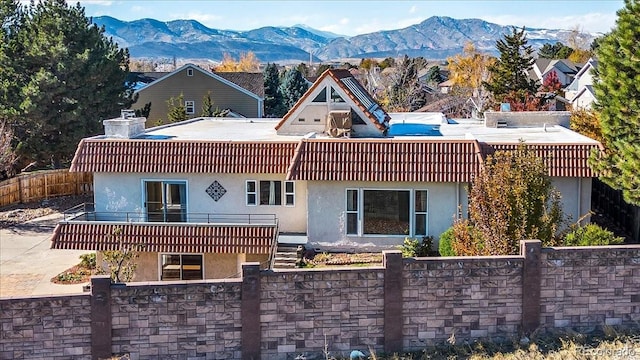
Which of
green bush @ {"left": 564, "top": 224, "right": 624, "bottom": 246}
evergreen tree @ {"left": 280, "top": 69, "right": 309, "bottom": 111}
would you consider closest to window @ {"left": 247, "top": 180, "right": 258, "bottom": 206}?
green bush @ {"left": 564, "top": 224, "right": 624, "bottom": 246}

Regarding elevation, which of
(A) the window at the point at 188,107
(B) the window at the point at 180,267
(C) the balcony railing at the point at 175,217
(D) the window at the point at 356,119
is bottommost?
(B) the window at the point at 180,267

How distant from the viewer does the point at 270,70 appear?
69312 millimetres

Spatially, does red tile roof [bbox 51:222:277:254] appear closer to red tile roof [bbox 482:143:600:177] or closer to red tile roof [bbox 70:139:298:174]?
red tile roof [bbox 70:139:298:174]

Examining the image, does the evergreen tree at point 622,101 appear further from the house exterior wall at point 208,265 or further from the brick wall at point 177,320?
the house exterior wall at point 208,265

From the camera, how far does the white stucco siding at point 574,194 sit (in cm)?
2266

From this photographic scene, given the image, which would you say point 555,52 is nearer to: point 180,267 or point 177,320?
point 180,267

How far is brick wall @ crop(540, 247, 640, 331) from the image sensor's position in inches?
653

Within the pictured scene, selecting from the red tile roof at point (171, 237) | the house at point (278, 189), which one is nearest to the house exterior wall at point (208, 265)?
the house at point (278, 189)

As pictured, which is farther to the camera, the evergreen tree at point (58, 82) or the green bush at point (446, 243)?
the evergreen tree at point (58, 82)

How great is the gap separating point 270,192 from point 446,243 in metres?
6.23

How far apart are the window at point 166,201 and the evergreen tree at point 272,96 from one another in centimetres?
4212

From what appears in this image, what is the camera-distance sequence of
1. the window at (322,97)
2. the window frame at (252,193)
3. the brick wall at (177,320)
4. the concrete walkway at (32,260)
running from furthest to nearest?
the window at (322,97), the concrete walkway at (32,260), the window frame at (252,193), the brick wall at (177,320)

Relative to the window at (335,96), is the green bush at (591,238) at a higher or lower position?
lower

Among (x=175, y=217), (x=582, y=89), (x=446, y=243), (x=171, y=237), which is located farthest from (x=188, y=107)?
(x=446, y=243)
